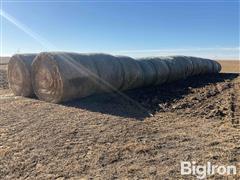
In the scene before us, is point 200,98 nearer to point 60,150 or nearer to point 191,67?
point 60,150

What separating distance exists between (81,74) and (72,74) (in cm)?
30

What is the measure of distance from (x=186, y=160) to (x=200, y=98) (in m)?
5.63

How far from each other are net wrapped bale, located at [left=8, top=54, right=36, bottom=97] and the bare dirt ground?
1389 mm

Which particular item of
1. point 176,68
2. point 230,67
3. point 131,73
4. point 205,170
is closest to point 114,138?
point 205,170

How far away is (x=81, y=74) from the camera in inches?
384

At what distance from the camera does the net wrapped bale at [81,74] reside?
9547 millimetres

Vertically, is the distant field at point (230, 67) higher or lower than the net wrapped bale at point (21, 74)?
lower

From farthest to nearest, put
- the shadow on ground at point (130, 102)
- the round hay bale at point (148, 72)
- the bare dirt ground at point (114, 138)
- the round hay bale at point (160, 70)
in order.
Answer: the round hay bale at point (160, 70) < the round hay bale at point (148, 72) < the shadow on ground at point (130, 102) < the bare dirt ground at point (114, 138)

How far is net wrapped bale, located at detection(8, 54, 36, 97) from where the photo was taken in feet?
35.9

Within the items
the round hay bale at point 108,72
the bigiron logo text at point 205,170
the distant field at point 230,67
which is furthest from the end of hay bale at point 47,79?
the distant field at point 230,67

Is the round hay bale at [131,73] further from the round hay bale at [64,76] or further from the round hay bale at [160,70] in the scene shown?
the round hay bale at [64,76]

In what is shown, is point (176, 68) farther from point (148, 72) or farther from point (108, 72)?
point (108, 72)

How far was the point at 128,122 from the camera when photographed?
23.6 ft

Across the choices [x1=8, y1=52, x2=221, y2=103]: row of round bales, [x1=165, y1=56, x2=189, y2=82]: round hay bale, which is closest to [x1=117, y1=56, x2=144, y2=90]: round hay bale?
[x1=8, y1=52, x2=221, y2=103]: row of round bales
